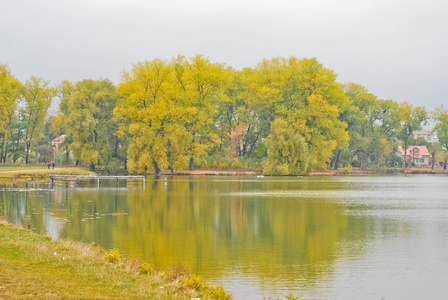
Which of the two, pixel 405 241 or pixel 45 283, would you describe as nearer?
pixel 45 283

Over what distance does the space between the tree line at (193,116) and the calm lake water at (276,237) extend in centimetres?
4352

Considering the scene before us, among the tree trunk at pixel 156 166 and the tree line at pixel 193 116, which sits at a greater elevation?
the tree line at pixel 193 116

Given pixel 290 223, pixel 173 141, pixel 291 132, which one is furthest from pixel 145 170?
pixel 290 223

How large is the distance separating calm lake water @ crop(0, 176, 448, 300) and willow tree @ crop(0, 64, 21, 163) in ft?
145

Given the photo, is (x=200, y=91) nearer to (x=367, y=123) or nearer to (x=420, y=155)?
(x=367, y=123)

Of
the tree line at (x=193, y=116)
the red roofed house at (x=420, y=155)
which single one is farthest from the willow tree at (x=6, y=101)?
the red roofed house at (x=420, y=155)

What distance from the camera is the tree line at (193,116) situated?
8762 cm

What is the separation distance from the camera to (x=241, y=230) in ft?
88.7

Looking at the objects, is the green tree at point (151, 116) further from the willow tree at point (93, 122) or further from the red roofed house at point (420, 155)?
the red roofed house at point (420, 155)

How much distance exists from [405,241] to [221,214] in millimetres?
12759

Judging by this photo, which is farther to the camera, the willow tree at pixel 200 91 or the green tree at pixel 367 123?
the green tree at pixel 367 123

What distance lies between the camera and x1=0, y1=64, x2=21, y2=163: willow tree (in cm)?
8369

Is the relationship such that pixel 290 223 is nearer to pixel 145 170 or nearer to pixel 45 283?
pixel 45 283

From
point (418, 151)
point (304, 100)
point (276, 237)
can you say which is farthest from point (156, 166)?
point (418, 151)
